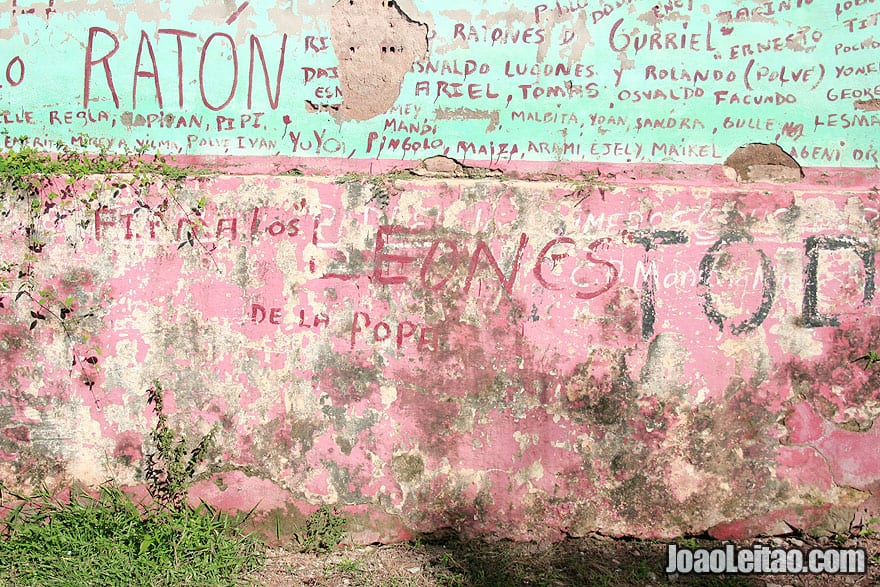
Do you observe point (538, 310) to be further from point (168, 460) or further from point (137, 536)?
point (137, 536)

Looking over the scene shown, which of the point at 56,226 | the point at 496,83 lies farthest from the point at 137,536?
the point at 496,83

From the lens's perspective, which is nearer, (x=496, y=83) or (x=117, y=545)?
(x=117, y=545)

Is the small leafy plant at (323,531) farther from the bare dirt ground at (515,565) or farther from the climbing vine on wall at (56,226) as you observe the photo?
the climbing vine on wall at (56,226)

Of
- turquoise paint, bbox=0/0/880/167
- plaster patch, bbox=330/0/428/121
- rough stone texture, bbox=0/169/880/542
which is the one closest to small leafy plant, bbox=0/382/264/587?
rough stone texture, bbox=0/169/880/542

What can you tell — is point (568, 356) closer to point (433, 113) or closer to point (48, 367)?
point (433, 113)

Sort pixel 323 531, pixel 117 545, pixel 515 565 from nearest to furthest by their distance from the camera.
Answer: pixel 117 545, pixel 515 565, pixel 323 531

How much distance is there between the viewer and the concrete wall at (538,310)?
317cm

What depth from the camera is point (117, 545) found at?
9.77ft

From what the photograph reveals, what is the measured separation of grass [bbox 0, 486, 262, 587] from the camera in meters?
2.88

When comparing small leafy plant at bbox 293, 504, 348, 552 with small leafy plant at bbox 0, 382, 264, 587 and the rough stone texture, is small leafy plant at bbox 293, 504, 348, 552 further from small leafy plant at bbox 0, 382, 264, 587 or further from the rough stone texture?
small leafy plant at bbox 0, 382, 264, 587

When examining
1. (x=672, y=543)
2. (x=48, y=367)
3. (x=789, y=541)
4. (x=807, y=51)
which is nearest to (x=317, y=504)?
(x=48, y=367)

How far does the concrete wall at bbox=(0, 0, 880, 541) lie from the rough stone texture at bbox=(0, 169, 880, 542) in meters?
0.01

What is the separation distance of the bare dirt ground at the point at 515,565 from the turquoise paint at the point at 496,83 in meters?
1.90

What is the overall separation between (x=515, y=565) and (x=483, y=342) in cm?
106
